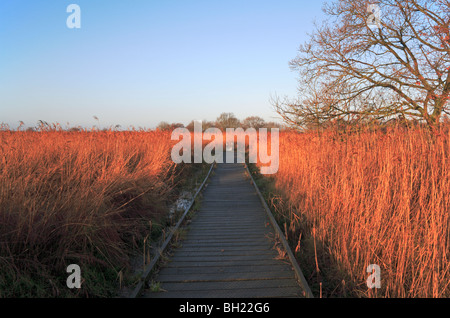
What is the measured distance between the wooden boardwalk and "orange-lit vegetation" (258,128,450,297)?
0.44m

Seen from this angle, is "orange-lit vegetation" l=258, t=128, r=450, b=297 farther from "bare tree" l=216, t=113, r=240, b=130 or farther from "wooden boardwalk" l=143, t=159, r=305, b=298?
"bare tree" l=216, t=113, r=240, b=130

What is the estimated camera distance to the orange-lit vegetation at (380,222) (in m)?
3.07

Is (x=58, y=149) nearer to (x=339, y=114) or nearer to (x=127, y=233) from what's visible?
(x=127, y=233)

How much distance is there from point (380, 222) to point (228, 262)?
2257 mm

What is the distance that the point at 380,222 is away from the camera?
146 inches

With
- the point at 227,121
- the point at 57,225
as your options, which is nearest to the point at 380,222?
the point at 57,225

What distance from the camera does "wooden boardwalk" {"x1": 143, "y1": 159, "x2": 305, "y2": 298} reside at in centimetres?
339

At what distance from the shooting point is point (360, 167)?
4793 millimetres

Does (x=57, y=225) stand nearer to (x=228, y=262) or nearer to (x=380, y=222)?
(x=228, y=262)

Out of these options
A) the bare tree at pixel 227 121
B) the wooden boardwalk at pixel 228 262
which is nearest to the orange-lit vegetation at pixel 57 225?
the wooden boardwalk at pixel 228 262

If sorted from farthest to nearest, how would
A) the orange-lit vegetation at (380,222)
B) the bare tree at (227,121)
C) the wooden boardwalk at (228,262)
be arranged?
the bare tree at (227,121) → the wooden boardwalk at (228,262) → the orange-lit vegetation at (380,222)

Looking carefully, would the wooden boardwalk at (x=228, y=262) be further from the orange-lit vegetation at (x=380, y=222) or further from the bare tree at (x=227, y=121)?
the bare tree at (x=227, y=121)

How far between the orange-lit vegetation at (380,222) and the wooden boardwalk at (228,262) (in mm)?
439
